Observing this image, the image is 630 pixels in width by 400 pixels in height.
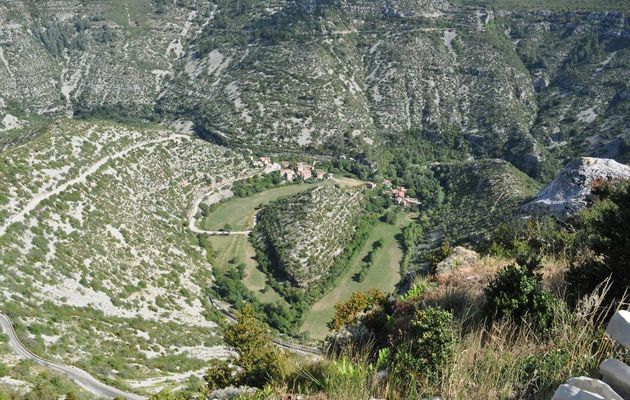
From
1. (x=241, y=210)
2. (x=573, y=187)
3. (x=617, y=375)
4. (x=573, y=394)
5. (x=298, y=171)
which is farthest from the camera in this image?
(x=298, y=171)

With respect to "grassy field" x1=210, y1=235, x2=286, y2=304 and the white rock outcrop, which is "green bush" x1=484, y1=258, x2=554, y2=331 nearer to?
the white rock outcrop

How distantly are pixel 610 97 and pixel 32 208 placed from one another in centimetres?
11298

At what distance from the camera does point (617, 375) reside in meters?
5.05

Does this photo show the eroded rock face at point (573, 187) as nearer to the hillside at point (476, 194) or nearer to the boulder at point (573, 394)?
the boulder at point (573, 394)

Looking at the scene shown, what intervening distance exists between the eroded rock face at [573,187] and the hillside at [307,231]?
33.1 meters

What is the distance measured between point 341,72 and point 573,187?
94.1 meters

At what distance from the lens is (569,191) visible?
27.4 meters

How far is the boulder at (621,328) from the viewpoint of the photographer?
17.6 feet

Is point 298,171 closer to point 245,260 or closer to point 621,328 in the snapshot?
point 245,260

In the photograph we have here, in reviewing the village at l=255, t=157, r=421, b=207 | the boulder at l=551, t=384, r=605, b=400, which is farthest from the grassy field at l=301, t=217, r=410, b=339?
the boulder at l=551, t=384, r=605, b=400

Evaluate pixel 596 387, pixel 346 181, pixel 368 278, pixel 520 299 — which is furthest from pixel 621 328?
pixel 346 181

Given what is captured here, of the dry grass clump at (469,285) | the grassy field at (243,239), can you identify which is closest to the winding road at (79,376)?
the dry grass clump at (469,285)

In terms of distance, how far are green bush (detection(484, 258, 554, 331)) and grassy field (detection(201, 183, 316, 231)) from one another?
6244 cm

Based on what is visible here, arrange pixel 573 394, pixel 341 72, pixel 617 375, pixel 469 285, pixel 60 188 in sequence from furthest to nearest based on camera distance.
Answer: pixel 341 72
pixel 60 188
pixel 469 285
pixel 617 375
pixel 573 394
